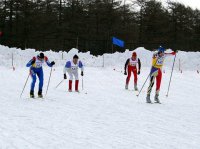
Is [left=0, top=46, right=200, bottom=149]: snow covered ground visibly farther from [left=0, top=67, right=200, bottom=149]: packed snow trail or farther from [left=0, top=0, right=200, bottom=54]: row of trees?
[left=0, top=0, right=200, bottom=54]: row of trees

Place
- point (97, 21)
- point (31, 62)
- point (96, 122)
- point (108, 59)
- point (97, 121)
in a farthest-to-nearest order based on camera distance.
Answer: point (97, 21)
point (108, 59)
point (31, 62)
point (97, 121)
point (96, 122)

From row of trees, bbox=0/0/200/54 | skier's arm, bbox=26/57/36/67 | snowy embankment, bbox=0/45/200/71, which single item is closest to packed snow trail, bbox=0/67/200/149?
skier's arm, bbox=26/57/36/67

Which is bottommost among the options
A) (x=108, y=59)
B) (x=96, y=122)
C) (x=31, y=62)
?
(x=96, y=122)

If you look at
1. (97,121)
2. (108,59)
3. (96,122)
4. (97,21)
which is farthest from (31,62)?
(97,21)

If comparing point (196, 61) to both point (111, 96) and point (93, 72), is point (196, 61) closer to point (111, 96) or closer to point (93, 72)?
point (93, 72)

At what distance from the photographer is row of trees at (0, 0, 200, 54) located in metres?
43.8

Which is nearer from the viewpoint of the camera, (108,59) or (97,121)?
(97,121)

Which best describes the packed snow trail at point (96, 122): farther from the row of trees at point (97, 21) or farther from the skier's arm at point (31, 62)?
the row of trees at point (97, 21)

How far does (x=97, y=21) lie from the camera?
151 feet

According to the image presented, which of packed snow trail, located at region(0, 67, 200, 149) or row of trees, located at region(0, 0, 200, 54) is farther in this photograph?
row of trees, located at region(0, 0, 200, 54)

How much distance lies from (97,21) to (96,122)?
37.5 m

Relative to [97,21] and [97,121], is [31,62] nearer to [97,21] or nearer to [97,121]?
[97,121]

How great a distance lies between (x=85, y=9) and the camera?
4731 cm

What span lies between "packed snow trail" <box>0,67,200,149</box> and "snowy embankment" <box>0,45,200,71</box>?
1230 cm
